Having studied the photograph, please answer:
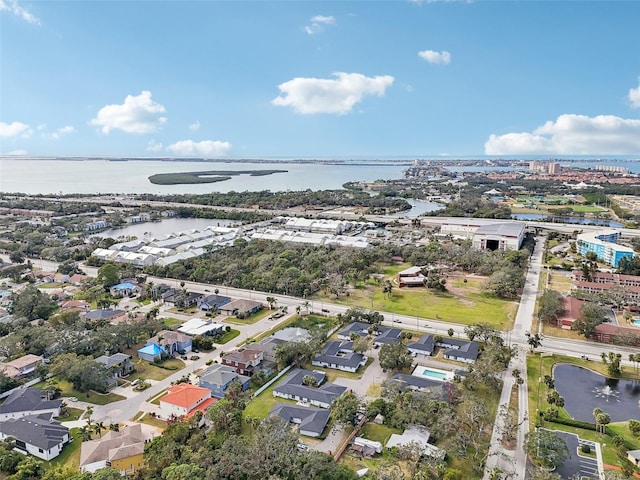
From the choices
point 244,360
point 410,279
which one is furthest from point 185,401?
point 410,279

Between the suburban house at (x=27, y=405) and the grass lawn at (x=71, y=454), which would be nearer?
the grass lawn at (x=71, y=454)

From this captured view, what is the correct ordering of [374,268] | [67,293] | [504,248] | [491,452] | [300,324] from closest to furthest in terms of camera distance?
[491,452] → [300,324] → [67,293] → [374,268] → [504,248]

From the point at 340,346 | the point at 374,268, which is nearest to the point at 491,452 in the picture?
the point at 340,346

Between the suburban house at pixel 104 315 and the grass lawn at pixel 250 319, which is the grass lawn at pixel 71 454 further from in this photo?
the grass lawn at pixel 250 319

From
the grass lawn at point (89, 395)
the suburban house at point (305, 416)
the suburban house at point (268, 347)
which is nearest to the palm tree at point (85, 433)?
the grass lawn at point (89, 395)

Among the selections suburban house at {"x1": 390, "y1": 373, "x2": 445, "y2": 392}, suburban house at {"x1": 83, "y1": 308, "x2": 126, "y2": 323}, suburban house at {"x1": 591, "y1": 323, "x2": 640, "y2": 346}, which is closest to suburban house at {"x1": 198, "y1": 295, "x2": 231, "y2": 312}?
suburban house at {"x1": 83, "y1": 308, "x2": 126, "y2": 323}

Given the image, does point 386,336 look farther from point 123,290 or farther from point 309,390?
point 123,290

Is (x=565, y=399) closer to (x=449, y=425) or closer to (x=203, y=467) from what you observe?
(x=449, y=425)
